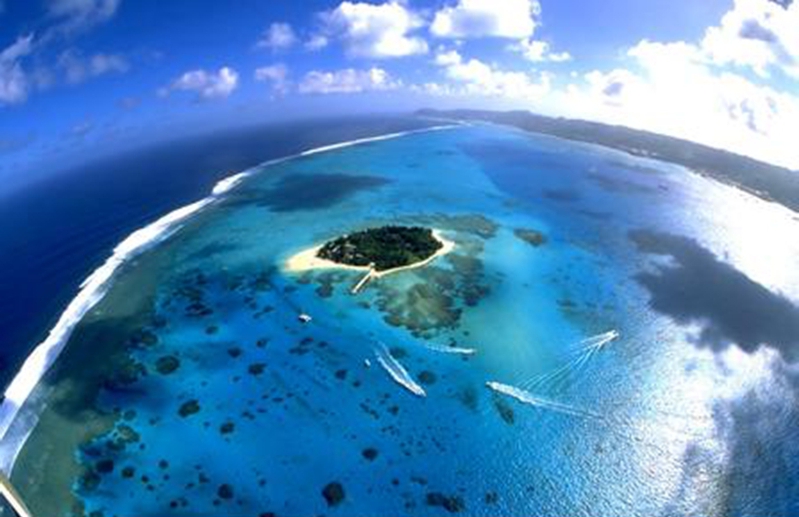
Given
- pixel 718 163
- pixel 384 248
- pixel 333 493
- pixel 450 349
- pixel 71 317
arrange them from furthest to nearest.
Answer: pixel 718 163 < pixel 384 248 < pixel 71 317 < pixel 450 349 < pixel 333 493

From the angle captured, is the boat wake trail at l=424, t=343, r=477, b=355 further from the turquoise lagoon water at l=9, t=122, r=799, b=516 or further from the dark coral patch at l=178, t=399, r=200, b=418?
the dark coral patch at l=178, t=399, r=200, b=418

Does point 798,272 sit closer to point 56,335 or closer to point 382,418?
point 382,418

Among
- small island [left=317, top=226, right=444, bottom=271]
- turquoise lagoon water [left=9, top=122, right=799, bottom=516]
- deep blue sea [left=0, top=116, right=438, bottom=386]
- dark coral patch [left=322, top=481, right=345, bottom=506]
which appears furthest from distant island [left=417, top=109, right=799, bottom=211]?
dark coral patch [left=322, top=481, right=345, bottom=506]

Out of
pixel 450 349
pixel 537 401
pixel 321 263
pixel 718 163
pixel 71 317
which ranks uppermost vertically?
pixel 71 317

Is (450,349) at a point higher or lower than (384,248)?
lower

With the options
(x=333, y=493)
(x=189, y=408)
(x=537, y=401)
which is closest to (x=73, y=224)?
(x=189, y=408)

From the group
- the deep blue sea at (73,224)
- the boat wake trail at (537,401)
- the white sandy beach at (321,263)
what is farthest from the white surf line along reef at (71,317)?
the boat wake trail at (537,401)

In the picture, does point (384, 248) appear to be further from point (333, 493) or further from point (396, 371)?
point (333, 493)

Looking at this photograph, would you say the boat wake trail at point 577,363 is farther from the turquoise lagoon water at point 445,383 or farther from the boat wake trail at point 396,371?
the boat wake trail at point 396,371
